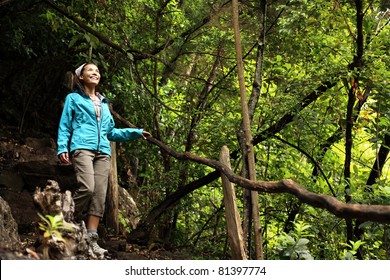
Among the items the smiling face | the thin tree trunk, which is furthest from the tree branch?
the smiling face

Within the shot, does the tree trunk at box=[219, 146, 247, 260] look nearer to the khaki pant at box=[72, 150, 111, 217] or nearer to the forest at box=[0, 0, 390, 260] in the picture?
the forest at box=[0, 0, 390, 260]

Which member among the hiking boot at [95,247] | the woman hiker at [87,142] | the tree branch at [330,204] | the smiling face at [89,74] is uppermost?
the smiling face at [89,74]

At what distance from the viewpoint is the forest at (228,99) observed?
5688 millimetres

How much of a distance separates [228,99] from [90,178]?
3.70 metres

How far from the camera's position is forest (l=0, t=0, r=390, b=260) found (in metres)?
5.69

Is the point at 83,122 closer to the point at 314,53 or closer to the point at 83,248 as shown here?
the point at 83,248

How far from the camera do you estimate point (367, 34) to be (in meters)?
5.93

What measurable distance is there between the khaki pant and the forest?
91cm

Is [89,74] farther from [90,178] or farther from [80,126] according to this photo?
[90,178]

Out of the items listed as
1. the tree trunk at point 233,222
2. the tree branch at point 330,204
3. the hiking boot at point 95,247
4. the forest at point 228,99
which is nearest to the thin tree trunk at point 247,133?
the forest at point 228,99

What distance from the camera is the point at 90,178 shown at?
454 centimetres

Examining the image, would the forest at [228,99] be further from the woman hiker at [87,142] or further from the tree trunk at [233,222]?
the woman hiker at [87,142]

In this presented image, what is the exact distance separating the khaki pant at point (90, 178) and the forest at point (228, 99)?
91 centimetres

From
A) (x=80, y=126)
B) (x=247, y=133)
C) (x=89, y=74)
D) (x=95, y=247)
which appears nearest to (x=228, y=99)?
(x=247, y=133)
